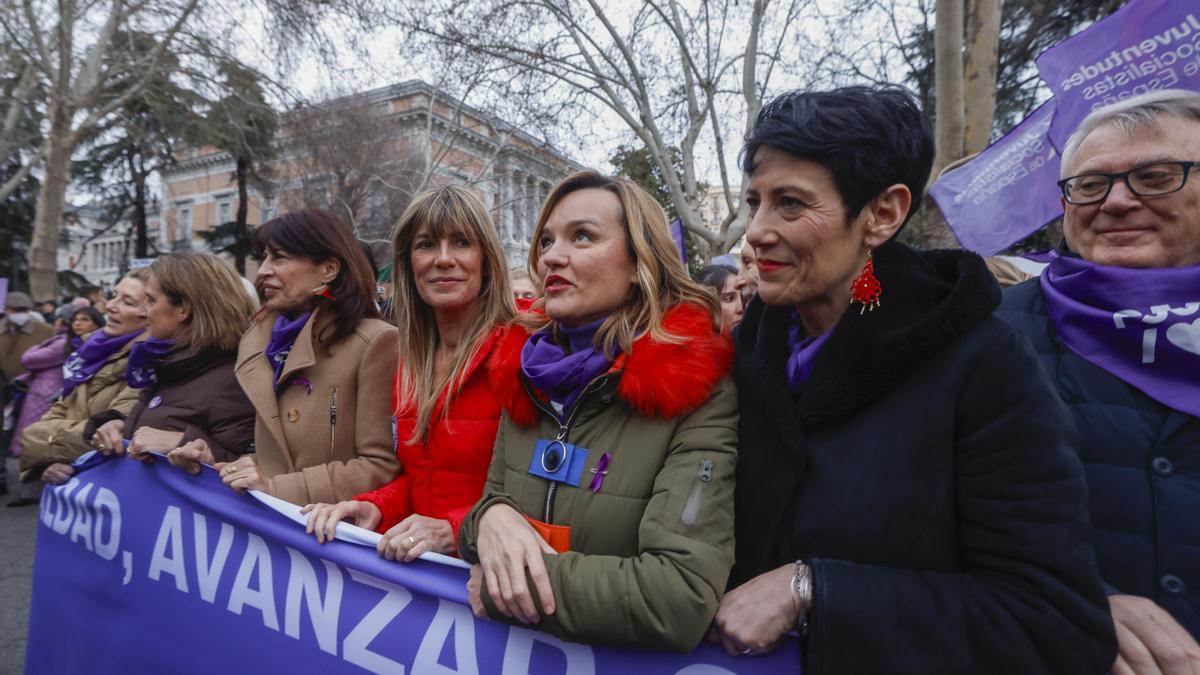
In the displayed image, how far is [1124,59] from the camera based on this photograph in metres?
3.48

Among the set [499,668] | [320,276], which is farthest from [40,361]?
[499,668]

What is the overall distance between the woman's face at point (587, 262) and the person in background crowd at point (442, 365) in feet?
1.90

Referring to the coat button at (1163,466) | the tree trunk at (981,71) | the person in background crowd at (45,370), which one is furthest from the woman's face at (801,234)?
the person in background crowd at (45,370)

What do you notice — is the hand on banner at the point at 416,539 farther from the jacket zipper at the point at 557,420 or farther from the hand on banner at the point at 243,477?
the hand on banner at the point at 243,477

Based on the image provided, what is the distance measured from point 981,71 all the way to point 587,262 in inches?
230

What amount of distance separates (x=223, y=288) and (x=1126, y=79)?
4580mm

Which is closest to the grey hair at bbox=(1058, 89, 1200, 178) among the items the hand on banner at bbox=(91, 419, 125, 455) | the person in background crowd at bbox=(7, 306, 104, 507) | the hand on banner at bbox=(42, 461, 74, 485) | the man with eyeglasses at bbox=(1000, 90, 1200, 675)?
the man with eyeglasses at bbox=(1000, 90, 1200, 675)

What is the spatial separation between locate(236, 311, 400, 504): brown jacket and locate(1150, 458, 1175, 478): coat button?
214cm

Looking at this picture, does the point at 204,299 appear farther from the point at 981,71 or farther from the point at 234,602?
the point at 981,71

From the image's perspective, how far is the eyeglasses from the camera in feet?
5.14

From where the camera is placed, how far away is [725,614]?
4.27ft

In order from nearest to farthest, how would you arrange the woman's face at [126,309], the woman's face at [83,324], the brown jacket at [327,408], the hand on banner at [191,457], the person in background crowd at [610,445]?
the person in background crowd at [610,445]
the hand on banner at [191,457]
the brown jacket at [327,408]
the woman's face at [126,309]
the woman's face at [83,324]

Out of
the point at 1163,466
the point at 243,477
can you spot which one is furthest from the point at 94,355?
the point at 1163,466

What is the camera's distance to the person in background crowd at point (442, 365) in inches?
85.0
